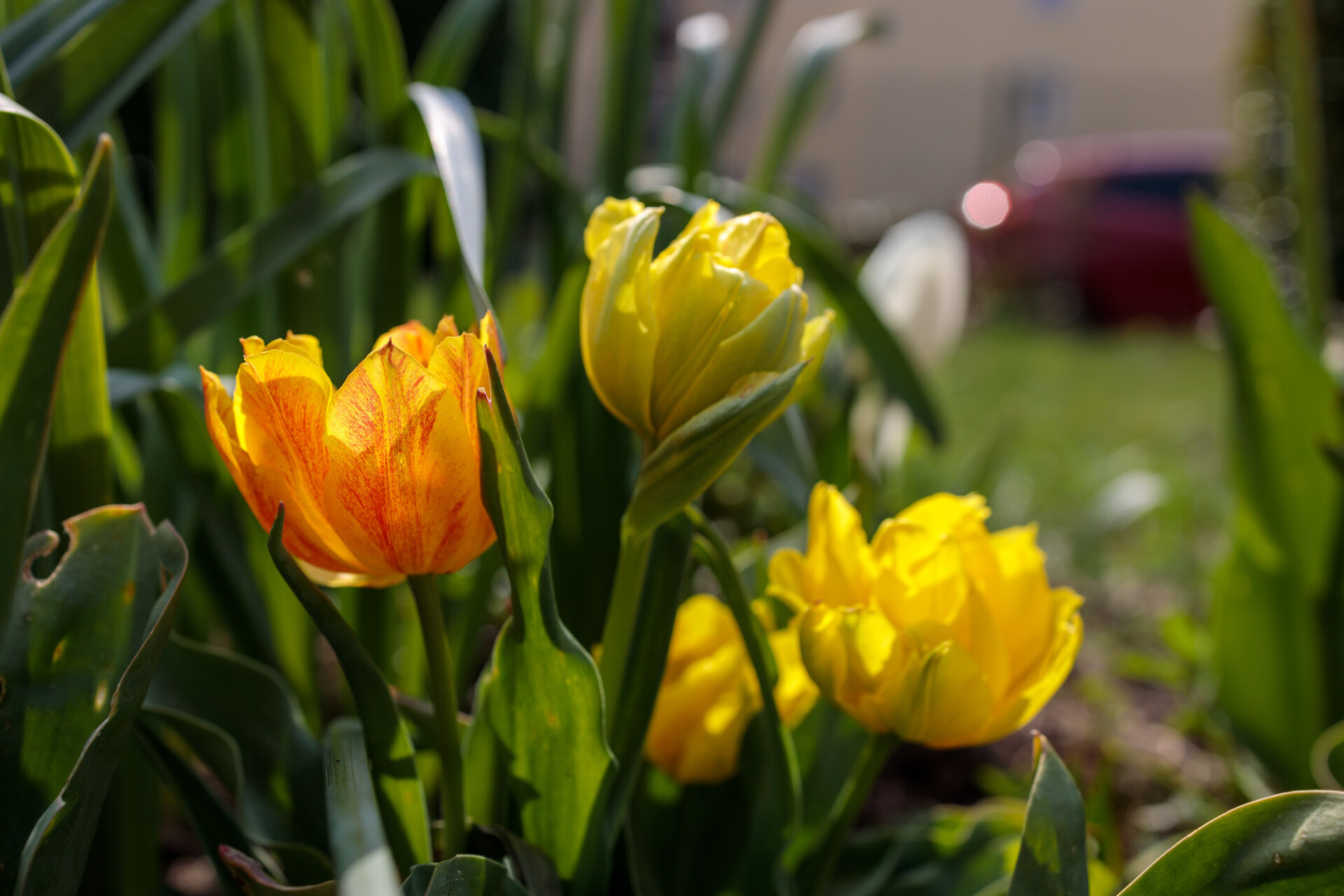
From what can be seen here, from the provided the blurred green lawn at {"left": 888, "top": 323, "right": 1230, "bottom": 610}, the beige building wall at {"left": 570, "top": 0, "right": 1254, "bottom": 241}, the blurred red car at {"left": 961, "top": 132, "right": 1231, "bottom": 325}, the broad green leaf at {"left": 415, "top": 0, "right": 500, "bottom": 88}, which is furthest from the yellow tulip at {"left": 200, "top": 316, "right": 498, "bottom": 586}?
the beige building wall at {"left": 570, "top": 0, "right": 1254, "bottom": 241}

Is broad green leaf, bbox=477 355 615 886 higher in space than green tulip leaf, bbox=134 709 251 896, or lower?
higher

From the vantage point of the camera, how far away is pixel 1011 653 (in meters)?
0.52

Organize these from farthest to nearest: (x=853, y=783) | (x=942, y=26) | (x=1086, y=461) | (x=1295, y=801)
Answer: (x=942, y=26), (x=1086, y=461), (x=853, y=783), (x=1295, y=801)

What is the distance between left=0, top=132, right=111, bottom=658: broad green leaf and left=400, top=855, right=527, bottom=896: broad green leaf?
24 cm

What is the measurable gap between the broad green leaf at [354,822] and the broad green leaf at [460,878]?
0.03m

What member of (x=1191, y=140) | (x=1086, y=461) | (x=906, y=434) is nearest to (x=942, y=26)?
(x=1191, y=140)

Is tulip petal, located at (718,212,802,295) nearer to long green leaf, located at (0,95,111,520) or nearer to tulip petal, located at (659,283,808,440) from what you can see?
tulip petal, located at (659,283,808,440)

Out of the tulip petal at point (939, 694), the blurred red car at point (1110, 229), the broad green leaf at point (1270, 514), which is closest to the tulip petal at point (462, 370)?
the tulip petal at point (939, 694)

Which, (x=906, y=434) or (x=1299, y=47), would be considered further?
(x=906, y=434)

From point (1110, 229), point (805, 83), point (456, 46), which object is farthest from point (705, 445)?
point (1110, 229)

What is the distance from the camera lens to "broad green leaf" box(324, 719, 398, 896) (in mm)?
298

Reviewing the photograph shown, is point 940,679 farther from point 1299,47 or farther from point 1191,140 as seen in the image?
point 1191,140

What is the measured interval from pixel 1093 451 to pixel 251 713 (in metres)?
3.01

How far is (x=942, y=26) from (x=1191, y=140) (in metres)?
6.31
